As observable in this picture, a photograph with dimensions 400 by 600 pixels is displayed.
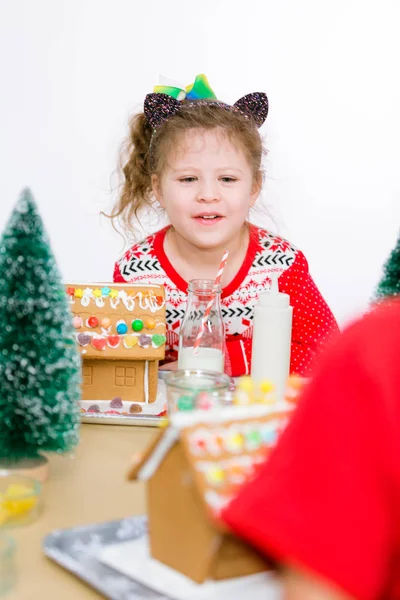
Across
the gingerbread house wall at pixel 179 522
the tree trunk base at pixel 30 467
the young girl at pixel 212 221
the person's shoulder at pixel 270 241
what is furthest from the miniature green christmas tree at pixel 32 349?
the person's shoulder at pixel 270 241

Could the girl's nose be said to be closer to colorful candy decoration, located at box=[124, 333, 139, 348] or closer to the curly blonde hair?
the curly blonde hair

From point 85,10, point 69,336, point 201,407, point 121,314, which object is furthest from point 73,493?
point 85,10

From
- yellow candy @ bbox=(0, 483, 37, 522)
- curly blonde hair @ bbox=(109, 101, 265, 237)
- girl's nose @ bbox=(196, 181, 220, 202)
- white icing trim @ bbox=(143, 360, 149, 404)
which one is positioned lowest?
yellow candy @ bbox=(0, 483, 37, 522)

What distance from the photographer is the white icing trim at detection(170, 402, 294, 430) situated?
61 cm

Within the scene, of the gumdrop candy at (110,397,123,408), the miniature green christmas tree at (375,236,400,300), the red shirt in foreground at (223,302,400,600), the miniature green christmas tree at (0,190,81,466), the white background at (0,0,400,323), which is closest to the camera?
the red shirt in foreground at (223,302,400,600)

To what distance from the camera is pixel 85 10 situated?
9.41 ft

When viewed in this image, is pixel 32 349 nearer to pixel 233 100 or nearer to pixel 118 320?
pixel 118 320

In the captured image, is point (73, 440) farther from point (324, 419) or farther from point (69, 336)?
point (324, 419)

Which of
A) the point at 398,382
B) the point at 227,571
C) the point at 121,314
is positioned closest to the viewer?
the point at 398,382

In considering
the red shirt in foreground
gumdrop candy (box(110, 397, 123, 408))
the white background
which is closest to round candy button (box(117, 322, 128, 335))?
gumdrop candy (box(110, 397, 123, 408))

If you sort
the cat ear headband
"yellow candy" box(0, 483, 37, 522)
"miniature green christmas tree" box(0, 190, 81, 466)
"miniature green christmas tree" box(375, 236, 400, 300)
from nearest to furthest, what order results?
"yellow candy" box(0, 483, 37, 522)
"miniature green christmas tree" box(0, 190, 81, 466)
"miniature green christmas tree" box(375, 236, 400, 300)
the cat ear headband

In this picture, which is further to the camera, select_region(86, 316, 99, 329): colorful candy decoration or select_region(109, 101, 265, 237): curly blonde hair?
select_region(109, 101, 265, 237): curly blonde hair

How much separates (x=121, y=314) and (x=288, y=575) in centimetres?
85

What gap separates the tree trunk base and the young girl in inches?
28.3
